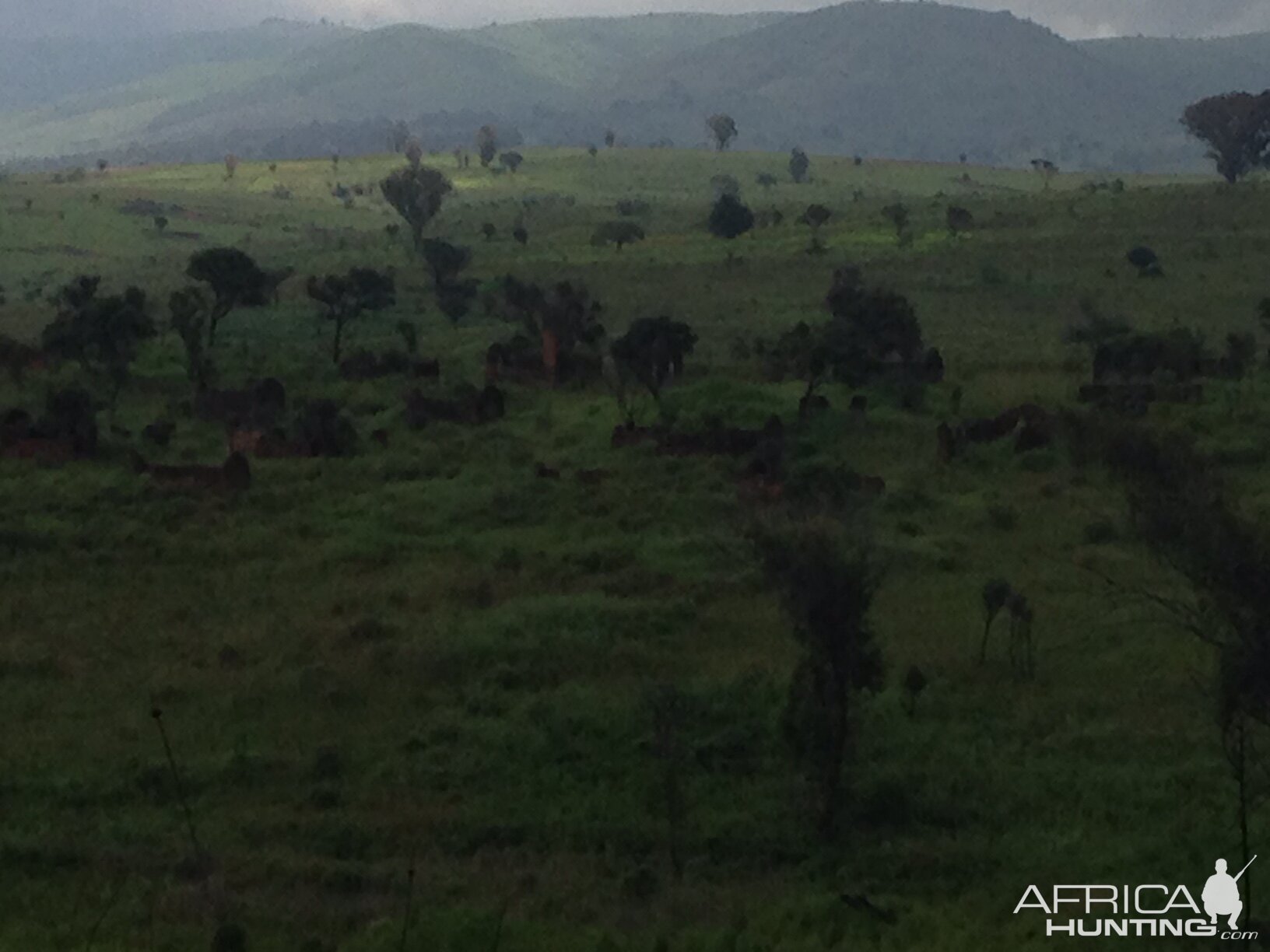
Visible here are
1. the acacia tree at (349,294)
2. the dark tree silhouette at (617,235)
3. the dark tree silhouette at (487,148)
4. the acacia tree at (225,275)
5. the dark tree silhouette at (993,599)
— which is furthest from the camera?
the dark tree silhouette at (487,148)

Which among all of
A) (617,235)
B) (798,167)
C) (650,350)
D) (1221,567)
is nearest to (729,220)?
(617,235)

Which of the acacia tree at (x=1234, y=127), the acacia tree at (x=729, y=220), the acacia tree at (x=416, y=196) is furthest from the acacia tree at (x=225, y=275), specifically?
the acacia tree at (x=1234, y=127)

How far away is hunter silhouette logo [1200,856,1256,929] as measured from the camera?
455 inches

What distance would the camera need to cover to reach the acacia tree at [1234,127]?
2840 inches

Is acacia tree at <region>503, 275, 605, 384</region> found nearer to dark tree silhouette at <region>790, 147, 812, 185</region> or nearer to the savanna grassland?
the savanna grassland

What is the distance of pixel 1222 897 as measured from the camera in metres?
11.6

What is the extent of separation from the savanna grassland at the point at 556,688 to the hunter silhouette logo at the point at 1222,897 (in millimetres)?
641

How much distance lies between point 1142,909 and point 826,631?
372 centimetres

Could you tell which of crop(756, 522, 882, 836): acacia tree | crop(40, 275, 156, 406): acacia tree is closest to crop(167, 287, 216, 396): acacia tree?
crop(40, 275, 156, 406): acacia tree

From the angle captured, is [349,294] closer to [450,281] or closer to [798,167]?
[450,281]

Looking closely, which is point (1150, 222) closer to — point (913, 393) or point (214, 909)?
point (913, 393)

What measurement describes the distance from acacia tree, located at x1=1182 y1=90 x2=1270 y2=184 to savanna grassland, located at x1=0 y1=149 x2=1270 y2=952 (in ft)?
138

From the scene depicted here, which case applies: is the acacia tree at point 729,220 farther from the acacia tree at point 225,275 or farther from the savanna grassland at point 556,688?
the acacia tree at point 225,275

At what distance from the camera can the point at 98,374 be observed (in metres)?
35.4
